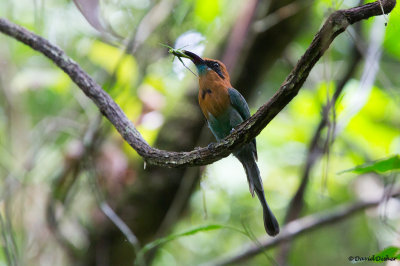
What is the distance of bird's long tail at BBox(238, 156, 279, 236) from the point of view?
9.04 feet

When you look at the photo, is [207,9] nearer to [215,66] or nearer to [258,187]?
[215,66]

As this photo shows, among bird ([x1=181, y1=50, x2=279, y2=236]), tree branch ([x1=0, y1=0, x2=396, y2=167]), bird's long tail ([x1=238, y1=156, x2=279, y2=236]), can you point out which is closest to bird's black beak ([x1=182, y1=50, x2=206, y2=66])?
bird ([x1=181, y1=50, x2=279, y2=236])

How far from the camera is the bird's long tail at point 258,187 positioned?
2756 millimetres

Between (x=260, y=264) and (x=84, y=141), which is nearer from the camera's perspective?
(x=84, y=141)

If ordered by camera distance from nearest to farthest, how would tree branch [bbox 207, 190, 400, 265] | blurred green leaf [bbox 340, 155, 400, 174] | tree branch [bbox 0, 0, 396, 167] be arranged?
tree branch [bbox 0, 0, 396, 167] → blurred green leaf [bbox 340, 155, 400, 174] → tree branch [bbox 207, 190, 400, 265]

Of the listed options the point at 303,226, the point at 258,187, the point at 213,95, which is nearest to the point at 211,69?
the point at 213,95

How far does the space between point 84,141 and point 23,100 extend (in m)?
2.27

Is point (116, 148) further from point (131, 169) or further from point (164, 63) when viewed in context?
point (164, 63)

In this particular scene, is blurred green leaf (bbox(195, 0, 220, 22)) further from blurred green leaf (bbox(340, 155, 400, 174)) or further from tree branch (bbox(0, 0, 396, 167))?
blurred green leaf (bbox(340, 155, 400, 174))

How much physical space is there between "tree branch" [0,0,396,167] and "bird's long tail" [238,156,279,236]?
37.4 inches

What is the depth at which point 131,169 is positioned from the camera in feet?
14.1

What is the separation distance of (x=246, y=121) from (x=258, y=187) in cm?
132

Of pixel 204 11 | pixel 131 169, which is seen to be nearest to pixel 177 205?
pixel 131 169

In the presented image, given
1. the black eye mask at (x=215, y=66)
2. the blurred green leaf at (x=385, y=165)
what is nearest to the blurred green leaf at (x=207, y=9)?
the black eye mask at (x=215, y=66)
